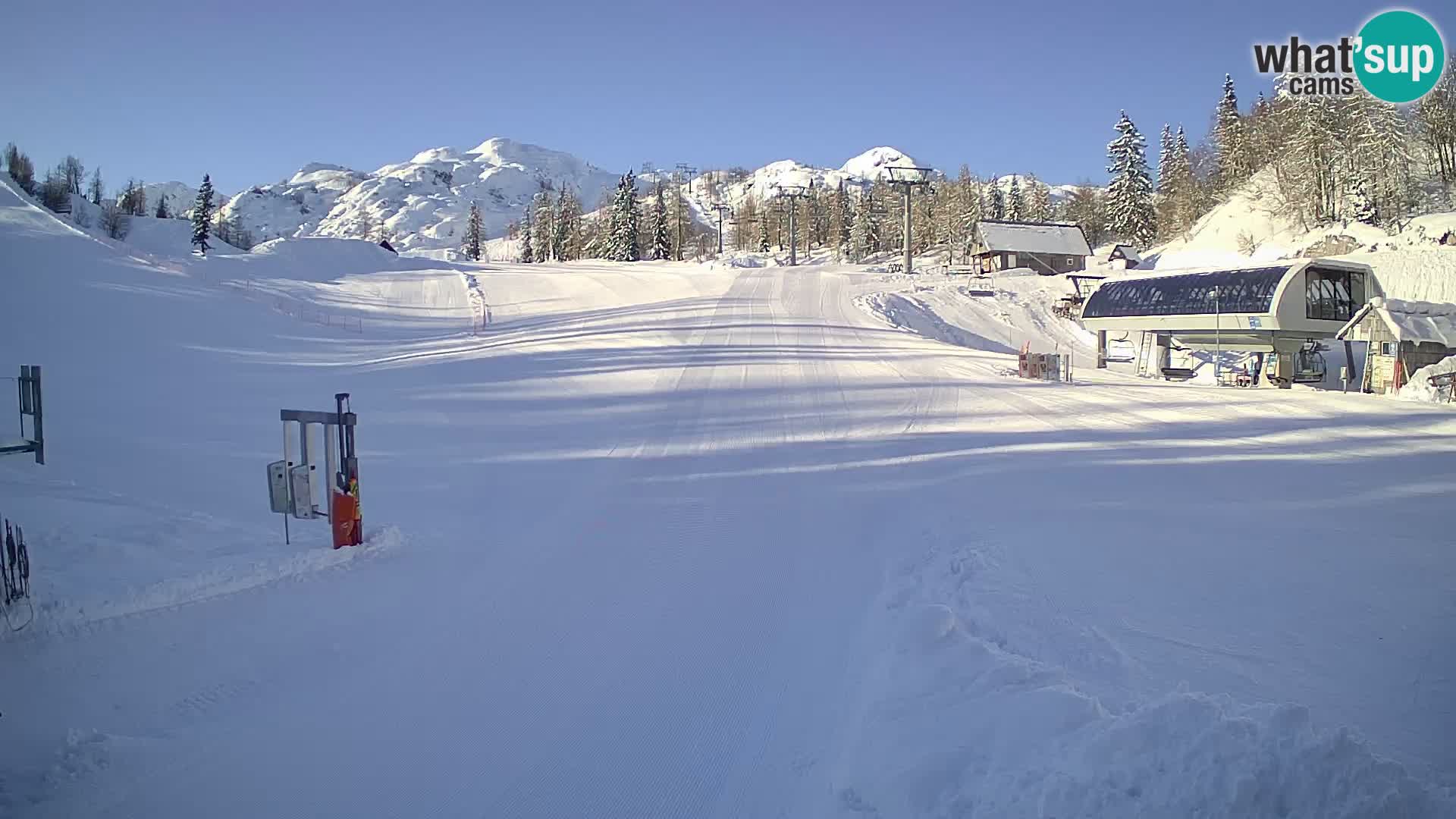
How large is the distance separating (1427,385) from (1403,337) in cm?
367

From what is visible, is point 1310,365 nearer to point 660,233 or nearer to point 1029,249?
point 1029,249

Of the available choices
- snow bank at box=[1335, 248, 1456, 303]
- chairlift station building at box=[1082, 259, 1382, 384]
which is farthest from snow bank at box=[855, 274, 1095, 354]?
snow bank at box=[1335, 248, 1456, 303]

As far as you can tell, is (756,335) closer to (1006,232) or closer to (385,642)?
(385,642)

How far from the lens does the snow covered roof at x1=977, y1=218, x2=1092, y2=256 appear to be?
65688 mm

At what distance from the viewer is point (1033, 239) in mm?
66438

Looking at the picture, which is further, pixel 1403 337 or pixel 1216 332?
pixel 1216 332

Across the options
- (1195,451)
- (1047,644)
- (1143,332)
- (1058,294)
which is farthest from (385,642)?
(1058,294)

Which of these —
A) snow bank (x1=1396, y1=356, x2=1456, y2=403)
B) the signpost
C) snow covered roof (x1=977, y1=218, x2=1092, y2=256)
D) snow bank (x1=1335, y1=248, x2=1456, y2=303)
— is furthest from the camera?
snow covered roof (x1=977, y1=218, x2=1092, y2=256)

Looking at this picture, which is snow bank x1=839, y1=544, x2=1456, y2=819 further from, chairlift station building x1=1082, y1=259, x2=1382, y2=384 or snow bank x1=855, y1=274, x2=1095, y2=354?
chairlift station building x1=1082, y1=259, x2=1382, y2=384

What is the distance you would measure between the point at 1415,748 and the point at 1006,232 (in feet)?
223

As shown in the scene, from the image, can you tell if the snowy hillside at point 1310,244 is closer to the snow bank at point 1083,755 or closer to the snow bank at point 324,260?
the snow bank at point 1083,755

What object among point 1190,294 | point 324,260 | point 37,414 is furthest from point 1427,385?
point 324,260

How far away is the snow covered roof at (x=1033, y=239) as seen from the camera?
6569cm

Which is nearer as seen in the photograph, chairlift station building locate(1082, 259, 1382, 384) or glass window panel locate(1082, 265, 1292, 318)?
chairlift station building locate(1082, 259, 1382, 384)
